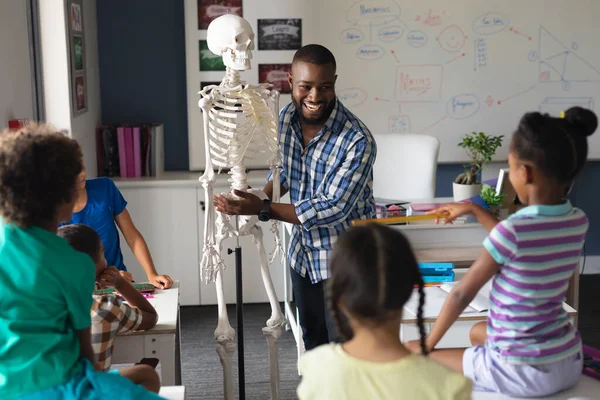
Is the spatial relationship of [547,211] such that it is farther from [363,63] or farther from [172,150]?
[172,150]

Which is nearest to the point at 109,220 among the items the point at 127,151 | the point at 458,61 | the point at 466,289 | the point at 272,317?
the point at 272,317

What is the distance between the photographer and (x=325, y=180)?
271 centimetres

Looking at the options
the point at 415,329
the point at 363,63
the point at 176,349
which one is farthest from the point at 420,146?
the point at 176,349

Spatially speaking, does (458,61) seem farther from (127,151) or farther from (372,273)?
(372,273)

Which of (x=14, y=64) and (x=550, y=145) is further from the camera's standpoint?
(x=14, y=64)

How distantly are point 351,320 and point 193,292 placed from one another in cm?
318

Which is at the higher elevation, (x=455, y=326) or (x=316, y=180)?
(x=316, y=180)

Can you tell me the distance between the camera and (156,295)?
278 centimetres

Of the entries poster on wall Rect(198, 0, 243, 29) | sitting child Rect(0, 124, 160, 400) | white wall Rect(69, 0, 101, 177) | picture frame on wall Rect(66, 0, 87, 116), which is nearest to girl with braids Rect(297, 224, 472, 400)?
sitting child Rect(0, 124, 160, 400)

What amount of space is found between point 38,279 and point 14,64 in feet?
7.13

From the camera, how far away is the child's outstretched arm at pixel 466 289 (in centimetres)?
192

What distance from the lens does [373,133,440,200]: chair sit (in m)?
4.32

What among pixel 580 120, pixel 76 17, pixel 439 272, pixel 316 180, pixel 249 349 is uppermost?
pixel 76 17

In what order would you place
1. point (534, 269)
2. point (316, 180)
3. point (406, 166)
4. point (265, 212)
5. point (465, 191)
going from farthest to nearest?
point (406, 166) → point (465, 191) → point (316, 180) → point (265, 212) → point (534, 269)
